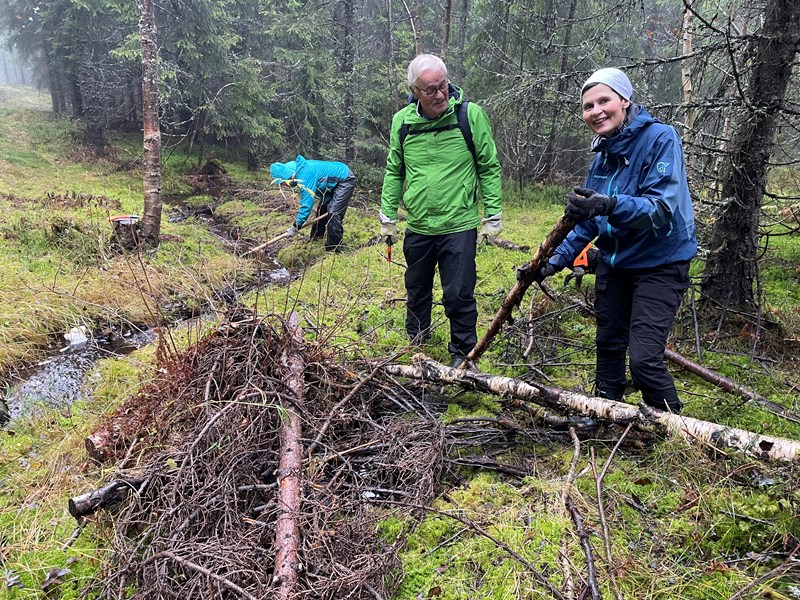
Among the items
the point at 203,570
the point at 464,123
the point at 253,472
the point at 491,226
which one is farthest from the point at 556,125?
the point at 203,570

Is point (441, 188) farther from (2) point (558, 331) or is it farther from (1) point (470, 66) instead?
(1) point (470, 66)

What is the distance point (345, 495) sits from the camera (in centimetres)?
276

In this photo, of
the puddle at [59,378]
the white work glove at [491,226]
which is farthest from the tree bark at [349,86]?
the white work glove at [491,226]

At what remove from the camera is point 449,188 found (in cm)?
404

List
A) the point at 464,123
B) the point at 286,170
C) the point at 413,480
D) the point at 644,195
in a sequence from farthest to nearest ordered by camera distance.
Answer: the point at 286,170, the point at 464,123, the point at 413,480, the point at 644,195

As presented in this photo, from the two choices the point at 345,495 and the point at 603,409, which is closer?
the point at 345,495

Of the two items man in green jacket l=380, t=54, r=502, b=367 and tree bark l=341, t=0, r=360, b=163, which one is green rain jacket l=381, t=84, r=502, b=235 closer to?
man in green jacket l=380, t=54, r=502, b=367

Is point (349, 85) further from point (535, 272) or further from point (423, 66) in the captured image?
point (535, 272)

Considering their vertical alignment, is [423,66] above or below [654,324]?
above

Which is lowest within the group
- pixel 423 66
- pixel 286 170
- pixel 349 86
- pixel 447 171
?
pixel 286 170

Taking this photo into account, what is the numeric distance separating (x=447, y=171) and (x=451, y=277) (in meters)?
0.88

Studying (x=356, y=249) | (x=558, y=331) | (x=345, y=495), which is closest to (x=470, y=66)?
(x=356, y=249)

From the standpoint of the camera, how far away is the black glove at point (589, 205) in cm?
251

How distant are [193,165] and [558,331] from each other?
53.7 feet
